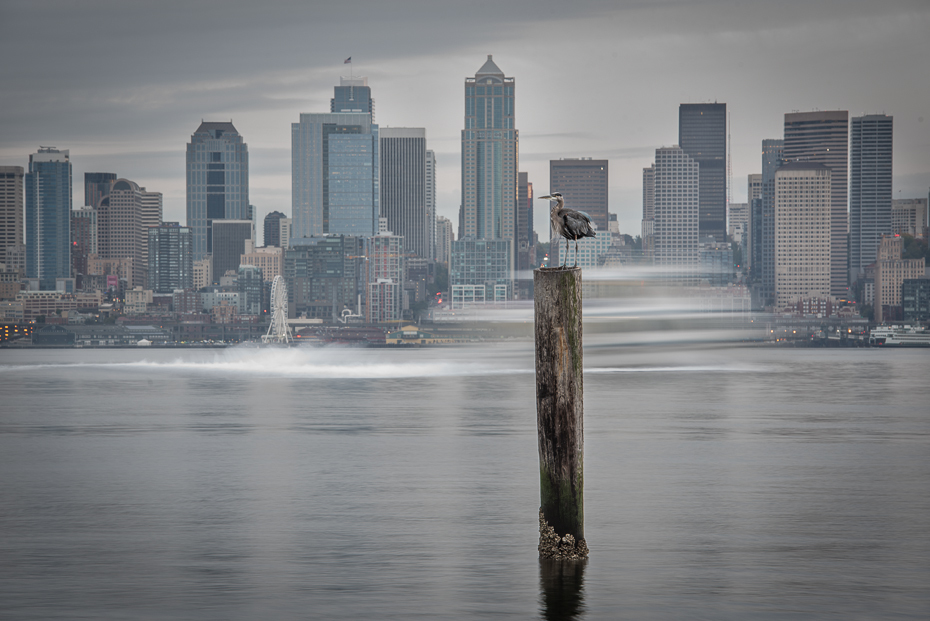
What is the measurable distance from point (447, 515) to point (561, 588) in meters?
7.36

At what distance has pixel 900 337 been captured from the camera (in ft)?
614

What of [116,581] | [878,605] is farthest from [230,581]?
[878,605]

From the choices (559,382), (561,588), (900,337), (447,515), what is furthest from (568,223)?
(900,337)

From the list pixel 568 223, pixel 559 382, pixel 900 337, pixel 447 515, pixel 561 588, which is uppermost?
pixel 568 223

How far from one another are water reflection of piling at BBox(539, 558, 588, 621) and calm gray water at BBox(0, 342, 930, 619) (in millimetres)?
69

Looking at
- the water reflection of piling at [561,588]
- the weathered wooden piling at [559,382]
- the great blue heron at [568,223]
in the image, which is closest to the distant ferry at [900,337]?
the water reflection of piling at [561,588]

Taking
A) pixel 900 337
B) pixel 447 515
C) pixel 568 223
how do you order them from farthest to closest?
pixel 900 337, pixel 447 515, pixel 568 223

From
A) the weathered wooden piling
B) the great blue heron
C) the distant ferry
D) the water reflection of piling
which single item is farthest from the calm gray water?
the distant ferry

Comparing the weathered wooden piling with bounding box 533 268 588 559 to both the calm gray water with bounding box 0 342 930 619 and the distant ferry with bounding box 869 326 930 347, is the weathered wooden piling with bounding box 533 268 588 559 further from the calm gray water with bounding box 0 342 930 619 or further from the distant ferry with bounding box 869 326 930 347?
the distant ferry with bounding box 869 326 930 347

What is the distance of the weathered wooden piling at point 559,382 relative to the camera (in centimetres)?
1595

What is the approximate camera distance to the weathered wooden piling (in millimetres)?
15953

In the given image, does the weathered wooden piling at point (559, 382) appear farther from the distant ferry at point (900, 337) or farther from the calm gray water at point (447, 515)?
the distant ferry at point (900, 337)

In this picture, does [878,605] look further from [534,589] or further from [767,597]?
[534,589]

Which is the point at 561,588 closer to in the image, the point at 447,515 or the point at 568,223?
the point at 568,223
